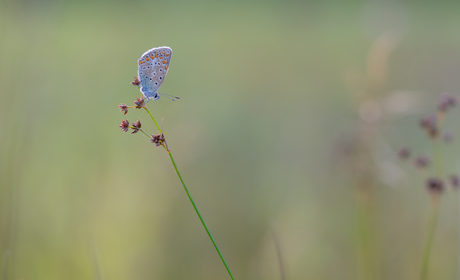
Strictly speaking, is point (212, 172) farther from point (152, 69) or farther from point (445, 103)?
point (445, 103)

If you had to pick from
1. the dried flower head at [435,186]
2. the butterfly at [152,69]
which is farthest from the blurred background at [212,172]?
the butterfly at [152,69]

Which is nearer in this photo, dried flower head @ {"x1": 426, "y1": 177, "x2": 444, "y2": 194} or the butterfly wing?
dried flower head @ {"x1": 426, "y1": 177, "x2": 444, "y2": 194}

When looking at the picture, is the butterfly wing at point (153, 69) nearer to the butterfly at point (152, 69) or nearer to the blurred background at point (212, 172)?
the butterfly at point (152, 69)

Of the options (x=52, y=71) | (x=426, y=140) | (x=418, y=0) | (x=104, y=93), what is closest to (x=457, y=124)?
(x=426, y=140)

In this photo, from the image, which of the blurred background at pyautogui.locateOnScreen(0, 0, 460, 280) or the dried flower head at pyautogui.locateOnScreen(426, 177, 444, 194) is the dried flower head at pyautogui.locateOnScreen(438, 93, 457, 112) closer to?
the dried flower head at pyautogui.locateOnScreen(426, 177, 444, 194)

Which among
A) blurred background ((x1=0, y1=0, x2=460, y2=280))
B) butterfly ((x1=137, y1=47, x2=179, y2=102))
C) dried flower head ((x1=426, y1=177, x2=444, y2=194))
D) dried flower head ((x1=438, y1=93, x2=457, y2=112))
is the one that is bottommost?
blurred background ((x1=0, y1=0, x2=460, y2=280))

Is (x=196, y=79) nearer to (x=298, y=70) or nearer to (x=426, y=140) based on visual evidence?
(x=298, y=70)

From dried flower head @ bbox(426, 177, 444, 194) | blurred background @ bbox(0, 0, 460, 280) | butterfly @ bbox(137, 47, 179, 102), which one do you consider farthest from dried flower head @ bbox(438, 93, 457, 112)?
butterfly @ bbox(137, 47, 179, 102)

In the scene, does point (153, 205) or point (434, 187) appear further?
point (153, 205)
